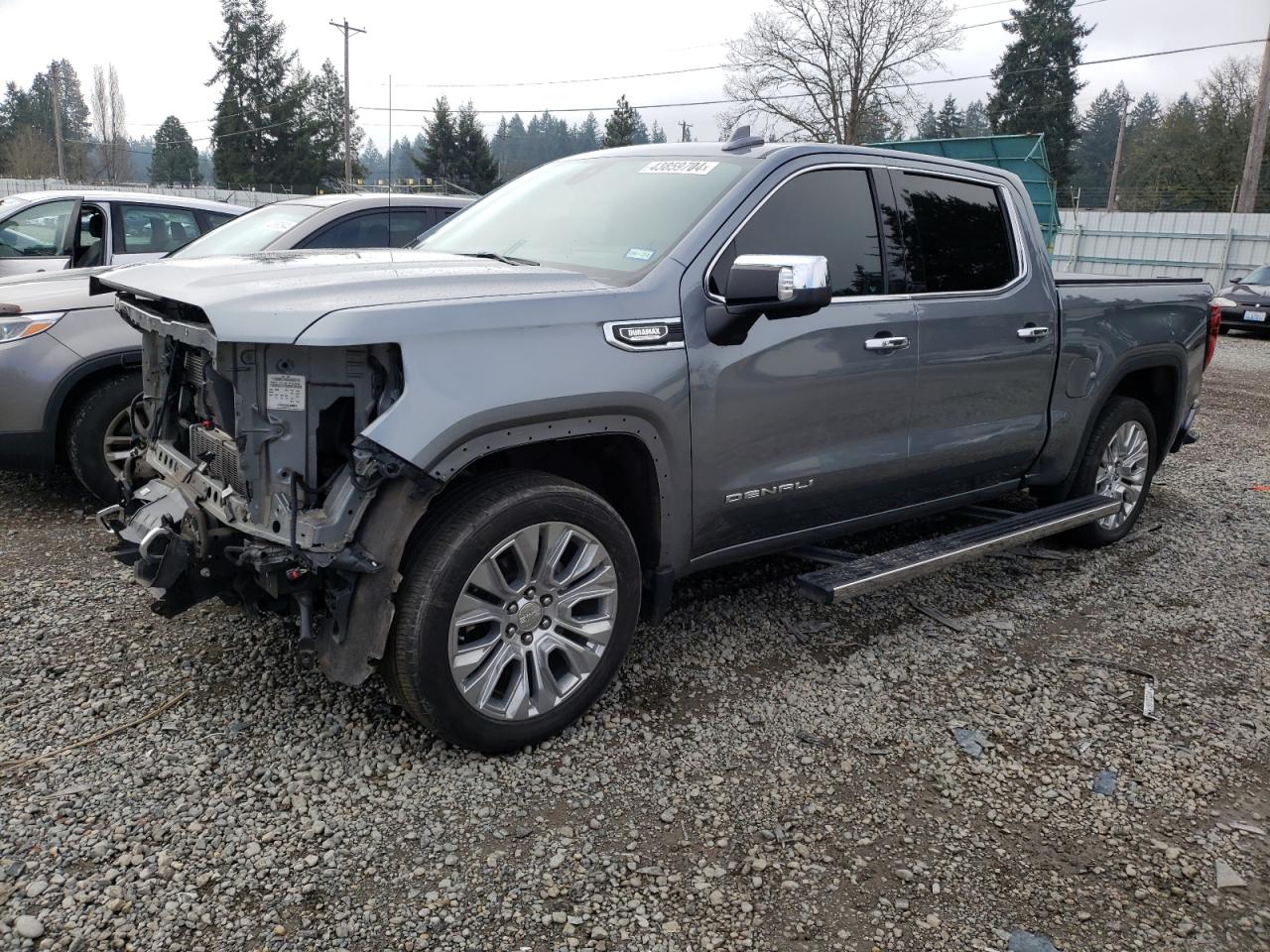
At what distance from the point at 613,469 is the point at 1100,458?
3.22 meters

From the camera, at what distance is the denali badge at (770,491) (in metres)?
3.53

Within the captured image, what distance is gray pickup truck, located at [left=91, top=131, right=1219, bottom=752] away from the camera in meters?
2.72

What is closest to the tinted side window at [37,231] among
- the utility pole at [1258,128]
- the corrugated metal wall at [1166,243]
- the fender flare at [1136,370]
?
the fender flare at [1136,370]

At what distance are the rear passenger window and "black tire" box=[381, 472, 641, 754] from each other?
42.1 inches

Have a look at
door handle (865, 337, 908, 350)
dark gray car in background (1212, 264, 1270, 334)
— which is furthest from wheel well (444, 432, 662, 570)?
dark gray car in background (1212, 264, 1270, 334)

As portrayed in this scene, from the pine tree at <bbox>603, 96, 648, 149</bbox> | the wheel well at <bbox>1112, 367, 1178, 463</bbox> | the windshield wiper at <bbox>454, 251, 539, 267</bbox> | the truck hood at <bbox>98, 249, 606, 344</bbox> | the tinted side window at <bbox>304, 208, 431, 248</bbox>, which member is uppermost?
the pine tree at <bbox>603, 96, 648, 149</bbox>

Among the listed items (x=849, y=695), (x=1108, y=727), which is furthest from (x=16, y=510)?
(x=1108, y=727)

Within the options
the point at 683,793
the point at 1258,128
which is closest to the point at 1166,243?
the point at 1258,128

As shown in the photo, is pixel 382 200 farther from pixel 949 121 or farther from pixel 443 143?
pixel 949 121

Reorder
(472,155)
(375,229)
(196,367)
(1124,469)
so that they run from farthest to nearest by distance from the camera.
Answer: (472,155), (375,229), (1124,469), (196,367)

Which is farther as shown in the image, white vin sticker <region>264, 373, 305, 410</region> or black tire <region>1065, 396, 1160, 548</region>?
black tire <region>1065, 396, 1160, 548</region>

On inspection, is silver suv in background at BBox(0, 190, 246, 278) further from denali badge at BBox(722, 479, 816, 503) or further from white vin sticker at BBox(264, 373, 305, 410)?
denali badge at BBox(722, 479, 816, 503)

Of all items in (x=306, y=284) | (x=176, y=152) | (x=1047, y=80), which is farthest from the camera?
(x=176, y=152)

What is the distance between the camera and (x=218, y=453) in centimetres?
305
